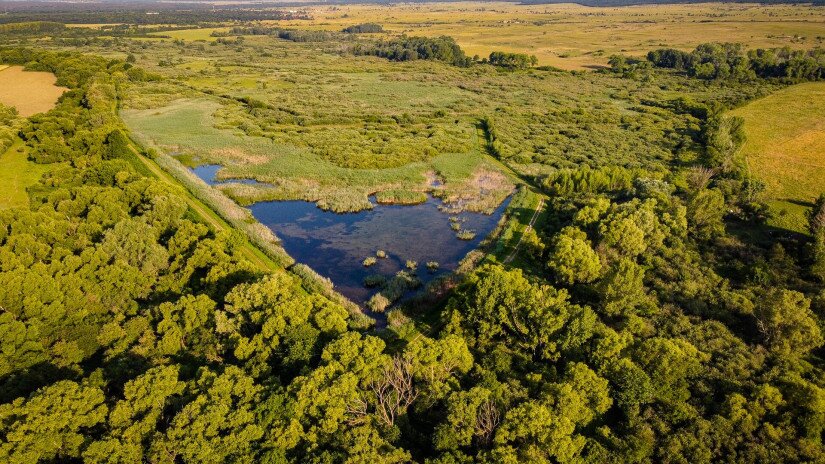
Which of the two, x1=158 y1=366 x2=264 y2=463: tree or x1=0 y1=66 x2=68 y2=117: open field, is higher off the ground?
x1=0 y1=66 x2=68 y2=117: open field

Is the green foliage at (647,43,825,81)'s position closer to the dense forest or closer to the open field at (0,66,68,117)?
the dense forest

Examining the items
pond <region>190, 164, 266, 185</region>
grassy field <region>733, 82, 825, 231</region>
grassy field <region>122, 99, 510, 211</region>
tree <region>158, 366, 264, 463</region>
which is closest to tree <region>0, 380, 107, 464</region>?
tree <region>158, 366, 264, 463</region>

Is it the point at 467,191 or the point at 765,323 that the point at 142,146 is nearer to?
the point at 467,191

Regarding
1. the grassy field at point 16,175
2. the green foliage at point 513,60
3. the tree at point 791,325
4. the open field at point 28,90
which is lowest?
the tree at point 791,325

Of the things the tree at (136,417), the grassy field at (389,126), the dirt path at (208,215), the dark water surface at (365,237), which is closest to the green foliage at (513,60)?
the grassy field at (389,126)

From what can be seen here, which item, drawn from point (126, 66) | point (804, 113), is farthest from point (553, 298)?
point (126, 66)

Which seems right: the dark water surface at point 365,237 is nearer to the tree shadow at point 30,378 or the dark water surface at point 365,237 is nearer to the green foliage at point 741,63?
the tree shadow at point 30,378

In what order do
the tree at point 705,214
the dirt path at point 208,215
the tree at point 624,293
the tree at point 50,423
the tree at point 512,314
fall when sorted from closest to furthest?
the tree at point 50,423 < the tree at point 512,314 < the tree at point 624,293 < the dirt path at point 208,215 < the tree at point 705,214
